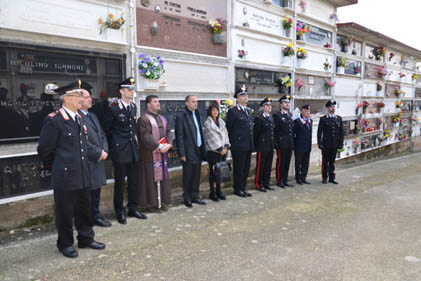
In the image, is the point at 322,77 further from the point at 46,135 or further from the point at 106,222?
the point at 46,135

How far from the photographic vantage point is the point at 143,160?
194 inches

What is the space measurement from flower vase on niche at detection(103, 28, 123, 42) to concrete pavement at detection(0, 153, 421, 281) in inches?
105

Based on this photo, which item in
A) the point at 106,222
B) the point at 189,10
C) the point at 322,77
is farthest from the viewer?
the point at 322,77

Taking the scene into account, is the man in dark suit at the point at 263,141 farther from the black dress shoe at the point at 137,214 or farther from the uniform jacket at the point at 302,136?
the black dress shoe at the point at 137,214

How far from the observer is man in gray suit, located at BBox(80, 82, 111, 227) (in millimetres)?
3939

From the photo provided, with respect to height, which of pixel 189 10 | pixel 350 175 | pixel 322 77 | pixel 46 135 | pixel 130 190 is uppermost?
pixel 189 10

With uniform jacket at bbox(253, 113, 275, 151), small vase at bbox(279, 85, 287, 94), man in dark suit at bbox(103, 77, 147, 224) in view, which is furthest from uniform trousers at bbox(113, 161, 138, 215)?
small vase at bbox(279, 85, 287, 94)

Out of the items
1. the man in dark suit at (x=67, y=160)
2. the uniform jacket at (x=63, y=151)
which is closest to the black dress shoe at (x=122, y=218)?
the man in dark suit at (x=67, y=160)

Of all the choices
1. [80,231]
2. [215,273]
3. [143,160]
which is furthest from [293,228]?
[80,231]

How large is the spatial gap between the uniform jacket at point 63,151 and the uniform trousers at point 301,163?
502 centimetres

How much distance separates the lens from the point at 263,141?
6496mm

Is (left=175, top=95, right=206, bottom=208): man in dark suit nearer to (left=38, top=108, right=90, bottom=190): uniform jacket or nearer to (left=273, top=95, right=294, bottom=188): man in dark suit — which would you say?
(left=38, top=108, right=90, bottom=190): uniform jacket

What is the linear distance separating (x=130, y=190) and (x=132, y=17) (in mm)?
2667

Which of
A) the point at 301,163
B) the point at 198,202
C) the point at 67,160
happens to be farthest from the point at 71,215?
the point at 301,163
